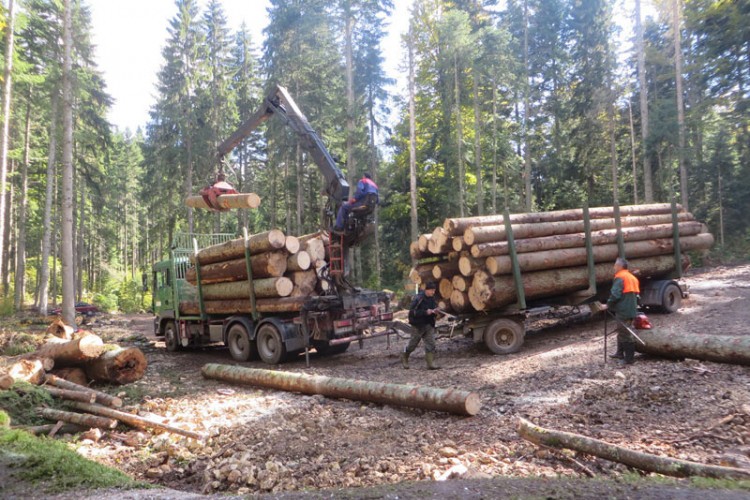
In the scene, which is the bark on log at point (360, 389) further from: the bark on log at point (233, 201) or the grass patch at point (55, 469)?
the bark on log at point (233, 201)

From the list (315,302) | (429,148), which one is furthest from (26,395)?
(429,148)

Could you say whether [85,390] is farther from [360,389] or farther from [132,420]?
[360,389]

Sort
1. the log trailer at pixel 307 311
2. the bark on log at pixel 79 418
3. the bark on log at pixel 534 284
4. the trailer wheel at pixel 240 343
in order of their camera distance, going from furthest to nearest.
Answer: the trailer wheel at pixel 240 343 → the log trailer at pixel 307 311 → the bark on log at pixel 534 284 → the bark on log at pixel 79 418

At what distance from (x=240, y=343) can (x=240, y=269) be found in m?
1.89

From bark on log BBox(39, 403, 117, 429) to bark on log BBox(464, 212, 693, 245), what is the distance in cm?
676

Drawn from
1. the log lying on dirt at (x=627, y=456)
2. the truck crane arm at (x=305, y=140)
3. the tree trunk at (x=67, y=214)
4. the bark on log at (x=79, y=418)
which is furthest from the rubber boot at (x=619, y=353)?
the tree trunk at (x=67, y=214)

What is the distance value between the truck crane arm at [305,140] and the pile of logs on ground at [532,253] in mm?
2263

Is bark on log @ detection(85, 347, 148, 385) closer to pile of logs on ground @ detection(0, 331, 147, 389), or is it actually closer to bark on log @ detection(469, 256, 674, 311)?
pile of logs on ground @ detection(0, 331, 147, 389)

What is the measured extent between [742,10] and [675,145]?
584cm

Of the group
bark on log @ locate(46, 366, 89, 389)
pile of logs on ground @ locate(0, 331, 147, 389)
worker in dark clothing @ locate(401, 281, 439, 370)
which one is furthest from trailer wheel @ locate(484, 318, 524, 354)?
bark on log @ locate(46, 366, 89, 389)

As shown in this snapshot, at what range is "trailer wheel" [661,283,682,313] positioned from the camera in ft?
34.0

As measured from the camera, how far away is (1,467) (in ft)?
14.0

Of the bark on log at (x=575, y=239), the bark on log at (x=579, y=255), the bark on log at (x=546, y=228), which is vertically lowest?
the bark on log at (x=579, y=255)

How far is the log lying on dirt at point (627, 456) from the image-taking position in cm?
336
